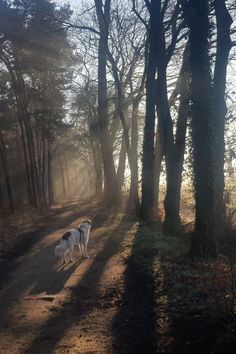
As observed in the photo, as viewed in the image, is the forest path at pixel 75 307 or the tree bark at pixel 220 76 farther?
the tree bark at pixel 220 76

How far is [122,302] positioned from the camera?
9609mm

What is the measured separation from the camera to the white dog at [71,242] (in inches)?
538

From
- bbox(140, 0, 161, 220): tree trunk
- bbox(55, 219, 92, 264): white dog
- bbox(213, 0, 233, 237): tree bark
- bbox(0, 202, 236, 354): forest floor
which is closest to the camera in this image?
bbox(0, 202, 236, 354): forest floor

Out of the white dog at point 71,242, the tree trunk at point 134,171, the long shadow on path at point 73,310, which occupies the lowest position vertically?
the long shadow on path at point 73,310

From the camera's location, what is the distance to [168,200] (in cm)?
1722

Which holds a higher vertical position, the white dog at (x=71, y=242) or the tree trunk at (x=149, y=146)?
the tree trunk at (x=149, y=146)

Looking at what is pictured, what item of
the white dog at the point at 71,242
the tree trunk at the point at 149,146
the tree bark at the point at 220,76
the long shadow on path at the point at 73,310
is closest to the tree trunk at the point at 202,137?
the long shadow on path at the point at 73,310

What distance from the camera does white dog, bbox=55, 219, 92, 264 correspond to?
1366cm

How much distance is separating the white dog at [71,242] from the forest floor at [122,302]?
32 centimetres

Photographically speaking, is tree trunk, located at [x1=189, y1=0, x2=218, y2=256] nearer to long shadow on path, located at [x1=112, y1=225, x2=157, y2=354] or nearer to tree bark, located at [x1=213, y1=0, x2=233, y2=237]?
long shadow on path, located at [x1=112, y1=225, x2=157, y2=354]

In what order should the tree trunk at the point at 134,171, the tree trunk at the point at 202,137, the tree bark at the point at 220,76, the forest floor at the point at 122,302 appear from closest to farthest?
the forest floor at the point at 122,302
the tree trunk at the point at 202,137
the tree bark at the point at 220,76
the tree trunk at the point at 134,171

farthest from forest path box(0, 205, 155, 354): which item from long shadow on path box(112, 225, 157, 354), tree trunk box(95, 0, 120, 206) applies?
tree trunk box(95, 0, 120, 206)

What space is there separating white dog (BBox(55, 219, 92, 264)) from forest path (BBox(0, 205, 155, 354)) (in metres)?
0.30

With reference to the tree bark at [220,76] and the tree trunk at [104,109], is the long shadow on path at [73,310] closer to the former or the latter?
the tree bark at [220,76]
